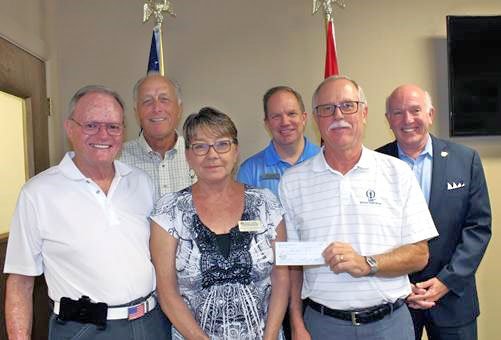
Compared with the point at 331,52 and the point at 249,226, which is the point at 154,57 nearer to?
the point at 331,52

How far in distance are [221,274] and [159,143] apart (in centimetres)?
102

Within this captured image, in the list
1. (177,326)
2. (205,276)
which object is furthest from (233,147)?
(177,326)

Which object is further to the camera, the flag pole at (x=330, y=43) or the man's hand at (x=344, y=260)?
the flag pole at (x=330, y=43)

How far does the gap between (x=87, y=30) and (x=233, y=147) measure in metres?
2.37

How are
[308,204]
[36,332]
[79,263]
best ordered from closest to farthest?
[79,263] → [308,204] → [36,332]

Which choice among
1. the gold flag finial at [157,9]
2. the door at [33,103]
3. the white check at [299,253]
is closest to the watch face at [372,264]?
the white check at [299,253]

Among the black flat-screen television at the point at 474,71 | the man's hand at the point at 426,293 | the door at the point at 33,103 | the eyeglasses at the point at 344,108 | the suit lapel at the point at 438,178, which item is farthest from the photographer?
the black flat-screen television at the point at 474,71

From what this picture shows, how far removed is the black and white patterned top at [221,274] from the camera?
5.80 ft

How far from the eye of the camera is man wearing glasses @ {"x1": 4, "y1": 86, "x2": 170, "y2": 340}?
1.74m

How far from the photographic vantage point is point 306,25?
3.68 m

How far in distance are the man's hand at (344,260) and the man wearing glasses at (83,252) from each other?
0.69 m

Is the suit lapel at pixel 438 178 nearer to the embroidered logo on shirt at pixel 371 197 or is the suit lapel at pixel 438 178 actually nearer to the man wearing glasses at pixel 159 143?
the embroidered logo on shirt at pixel 371 197

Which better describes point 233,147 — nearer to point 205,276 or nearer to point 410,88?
point 205,276

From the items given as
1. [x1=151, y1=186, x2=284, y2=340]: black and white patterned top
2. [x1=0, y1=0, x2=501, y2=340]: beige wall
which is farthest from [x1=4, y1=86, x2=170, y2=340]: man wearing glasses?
[x1=0, y1=0, x2=501, y2=340]: beige wall
